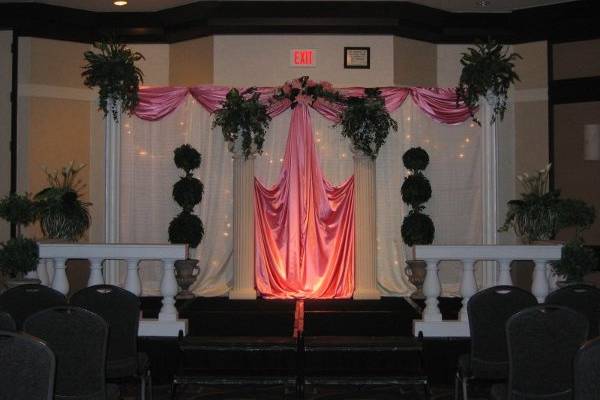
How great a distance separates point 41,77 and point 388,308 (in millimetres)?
5290

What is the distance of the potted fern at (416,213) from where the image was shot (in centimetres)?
883

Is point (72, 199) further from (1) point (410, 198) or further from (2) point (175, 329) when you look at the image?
(1) point (410, 198)

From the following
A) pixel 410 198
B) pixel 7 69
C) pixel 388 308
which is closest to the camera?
pixel 388 308

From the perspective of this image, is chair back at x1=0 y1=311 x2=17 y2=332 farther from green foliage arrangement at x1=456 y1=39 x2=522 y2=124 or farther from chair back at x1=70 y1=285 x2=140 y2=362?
green foliage arrangement at x1=456 y1=39 x2=522 y2=124

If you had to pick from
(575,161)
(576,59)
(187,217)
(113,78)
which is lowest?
(187,217)

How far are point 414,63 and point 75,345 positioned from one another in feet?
23.2

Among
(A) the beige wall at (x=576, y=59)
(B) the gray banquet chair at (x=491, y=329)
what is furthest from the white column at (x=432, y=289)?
(A) the beige wall at (x=576, y=59)

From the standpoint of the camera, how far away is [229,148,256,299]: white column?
869cm

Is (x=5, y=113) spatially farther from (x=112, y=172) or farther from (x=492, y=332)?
(x=492, y=332)

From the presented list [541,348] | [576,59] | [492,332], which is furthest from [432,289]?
[576,59]

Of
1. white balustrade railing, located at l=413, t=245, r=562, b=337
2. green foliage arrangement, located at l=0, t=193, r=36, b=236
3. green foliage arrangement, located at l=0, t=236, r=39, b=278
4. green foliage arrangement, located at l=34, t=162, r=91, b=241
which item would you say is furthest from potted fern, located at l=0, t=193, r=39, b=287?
white balustrade railing, located at l=413, t=245, r=562, b=337

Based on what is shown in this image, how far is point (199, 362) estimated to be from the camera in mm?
6281

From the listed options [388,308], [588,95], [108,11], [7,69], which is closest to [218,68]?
[108,11]

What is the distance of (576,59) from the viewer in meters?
9.54
